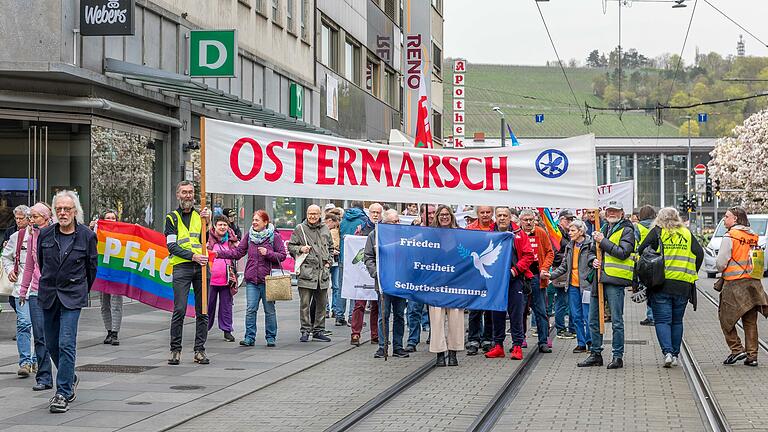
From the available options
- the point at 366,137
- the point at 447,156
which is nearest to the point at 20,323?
the point at 447,156

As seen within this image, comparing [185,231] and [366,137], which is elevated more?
[366,137]

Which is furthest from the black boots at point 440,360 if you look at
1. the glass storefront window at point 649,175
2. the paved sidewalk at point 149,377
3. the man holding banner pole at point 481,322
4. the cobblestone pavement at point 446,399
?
the glass storefront window at point 649,175

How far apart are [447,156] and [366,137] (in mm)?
30337

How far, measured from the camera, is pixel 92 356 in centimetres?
1391

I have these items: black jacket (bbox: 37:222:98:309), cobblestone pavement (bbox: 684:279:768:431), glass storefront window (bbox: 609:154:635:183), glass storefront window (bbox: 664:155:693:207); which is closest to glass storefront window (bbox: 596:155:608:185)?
glass storefront window (bbox: 609:154:635:183)

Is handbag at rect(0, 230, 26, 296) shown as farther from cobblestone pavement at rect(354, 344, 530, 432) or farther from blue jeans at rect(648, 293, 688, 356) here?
blue jeans at rect(648, 293, 688, 356)

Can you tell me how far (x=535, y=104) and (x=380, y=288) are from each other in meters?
153

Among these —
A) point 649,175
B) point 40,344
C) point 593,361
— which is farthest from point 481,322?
point 649,175

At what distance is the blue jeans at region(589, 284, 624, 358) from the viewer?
1316 centimetres

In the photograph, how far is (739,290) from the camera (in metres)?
13.8

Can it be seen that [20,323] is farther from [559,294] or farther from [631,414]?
[559,294]

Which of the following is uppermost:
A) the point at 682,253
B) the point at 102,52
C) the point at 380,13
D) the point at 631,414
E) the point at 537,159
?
the point at 380,13

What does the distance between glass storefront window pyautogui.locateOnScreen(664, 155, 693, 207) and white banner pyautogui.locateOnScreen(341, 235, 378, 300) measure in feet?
440

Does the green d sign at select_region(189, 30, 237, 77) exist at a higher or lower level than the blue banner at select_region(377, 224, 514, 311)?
higher
